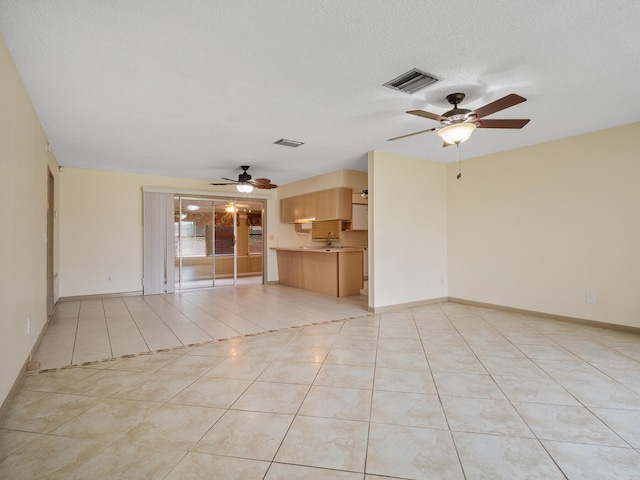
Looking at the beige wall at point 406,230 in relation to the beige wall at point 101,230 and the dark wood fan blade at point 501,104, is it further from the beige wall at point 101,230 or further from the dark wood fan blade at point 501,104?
the beige wall at point 101,230

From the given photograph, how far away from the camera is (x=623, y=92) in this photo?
128 inches

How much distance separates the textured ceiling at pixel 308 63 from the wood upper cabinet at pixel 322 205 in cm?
247

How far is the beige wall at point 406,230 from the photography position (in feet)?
17.6

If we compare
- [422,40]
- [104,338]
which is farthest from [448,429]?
[104,338]

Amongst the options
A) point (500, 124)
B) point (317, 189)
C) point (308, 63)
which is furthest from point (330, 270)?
point (308, 63)

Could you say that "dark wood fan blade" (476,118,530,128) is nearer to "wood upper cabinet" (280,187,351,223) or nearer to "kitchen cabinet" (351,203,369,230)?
"wood upper cabinet" (280,187,351,223)

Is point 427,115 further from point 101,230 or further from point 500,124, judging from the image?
point 101,230

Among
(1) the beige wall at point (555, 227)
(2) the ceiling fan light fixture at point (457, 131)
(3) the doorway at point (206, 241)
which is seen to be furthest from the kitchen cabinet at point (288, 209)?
(2) the ceiling fan light fixture at point (457, 131)

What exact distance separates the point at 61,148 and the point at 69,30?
3.70 metres

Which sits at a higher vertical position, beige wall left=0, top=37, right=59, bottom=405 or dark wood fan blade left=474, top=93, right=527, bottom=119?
dark wood fan blade left=474, top=93, right=527, bottom=119

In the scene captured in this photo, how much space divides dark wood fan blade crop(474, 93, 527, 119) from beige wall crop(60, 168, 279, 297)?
648 centimetres

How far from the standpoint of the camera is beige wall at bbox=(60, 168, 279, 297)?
21.4 ft

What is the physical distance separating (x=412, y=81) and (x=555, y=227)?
3424 mm

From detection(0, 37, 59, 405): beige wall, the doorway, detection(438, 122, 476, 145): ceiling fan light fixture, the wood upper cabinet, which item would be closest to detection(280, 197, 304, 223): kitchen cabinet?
the wood upper cabinet
